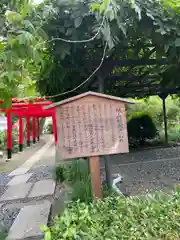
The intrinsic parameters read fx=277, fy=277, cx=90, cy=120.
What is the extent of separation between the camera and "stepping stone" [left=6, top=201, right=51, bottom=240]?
302cm

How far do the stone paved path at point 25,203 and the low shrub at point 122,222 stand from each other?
76 centimetres

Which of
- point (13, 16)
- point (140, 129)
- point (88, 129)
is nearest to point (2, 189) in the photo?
point (88, 129)

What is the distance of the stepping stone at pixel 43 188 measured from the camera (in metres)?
4.90

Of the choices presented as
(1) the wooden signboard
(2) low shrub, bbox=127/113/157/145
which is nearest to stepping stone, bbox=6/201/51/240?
(1) the wooden signboard

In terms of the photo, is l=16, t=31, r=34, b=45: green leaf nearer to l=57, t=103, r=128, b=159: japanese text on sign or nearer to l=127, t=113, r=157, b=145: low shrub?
l=57, t=103, r=128, b=159: japanese text on sign

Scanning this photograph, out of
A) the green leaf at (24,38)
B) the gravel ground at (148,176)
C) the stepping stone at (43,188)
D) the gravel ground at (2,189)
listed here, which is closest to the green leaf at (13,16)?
the green leaf at (24,38)

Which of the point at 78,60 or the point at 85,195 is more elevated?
the point at 78,60

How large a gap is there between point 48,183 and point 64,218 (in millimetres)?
3444

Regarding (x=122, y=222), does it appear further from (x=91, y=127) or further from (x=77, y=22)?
(x=77, y=22)

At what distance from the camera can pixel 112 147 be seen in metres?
3.15

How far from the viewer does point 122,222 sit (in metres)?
2.40

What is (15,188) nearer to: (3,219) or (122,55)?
(3,219)

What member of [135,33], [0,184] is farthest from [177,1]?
[0,184]

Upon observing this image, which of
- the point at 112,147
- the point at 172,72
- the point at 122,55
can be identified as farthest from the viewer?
the point at 172,72
